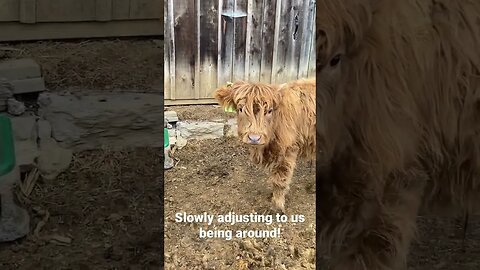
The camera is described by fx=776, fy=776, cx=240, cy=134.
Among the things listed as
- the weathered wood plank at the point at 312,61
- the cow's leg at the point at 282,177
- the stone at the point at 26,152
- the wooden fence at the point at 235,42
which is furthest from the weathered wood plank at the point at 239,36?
the stone at the point at 26,152

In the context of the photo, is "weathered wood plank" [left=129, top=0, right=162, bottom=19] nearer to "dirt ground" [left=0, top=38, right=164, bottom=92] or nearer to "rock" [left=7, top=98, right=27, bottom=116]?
"dirt ground" [left=0, top=38, right=164, bottom=92]

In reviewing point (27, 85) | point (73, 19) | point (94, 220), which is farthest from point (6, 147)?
point (73, 19)

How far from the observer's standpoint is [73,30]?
2.71 m

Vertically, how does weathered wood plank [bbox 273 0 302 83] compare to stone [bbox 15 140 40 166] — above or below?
above

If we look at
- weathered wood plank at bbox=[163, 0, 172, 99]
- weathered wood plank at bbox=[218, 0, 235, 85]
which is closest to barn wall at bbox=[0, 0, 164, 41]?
→ weathered wood plank at bbox=[163, 0, 172, 99]

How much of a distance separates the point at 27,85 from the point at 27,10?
0.86 feet

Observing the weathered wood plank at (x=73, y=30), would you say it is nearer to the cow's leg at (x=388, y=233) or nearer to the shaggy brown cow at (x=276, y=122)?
the shaggy brown cow at (x=276, y=122)

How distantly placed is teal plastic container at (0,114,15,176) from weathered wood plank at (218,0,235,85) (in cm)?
86


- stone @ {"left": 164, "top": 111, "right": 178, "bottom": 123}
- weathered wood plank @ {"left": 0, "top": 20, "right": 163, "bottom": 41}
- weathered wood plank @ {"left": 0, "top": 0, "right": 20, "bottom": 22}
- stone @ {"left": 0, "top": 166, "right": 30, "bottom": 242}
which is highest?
weathered wood plank @ {"left": 0, "top": 0, "right": 20, "bottom": 22}

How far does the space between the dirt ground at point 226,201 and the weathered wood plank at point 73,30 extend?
1.44 feet

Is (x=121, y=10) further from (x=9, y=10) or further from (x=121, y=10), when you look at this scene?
(x=9, y=10)

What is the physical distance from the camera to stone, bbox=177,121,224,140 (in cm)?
250

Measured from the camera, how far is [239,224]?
2.54 metres

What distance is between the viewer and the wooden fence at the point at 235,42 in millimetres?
2422
